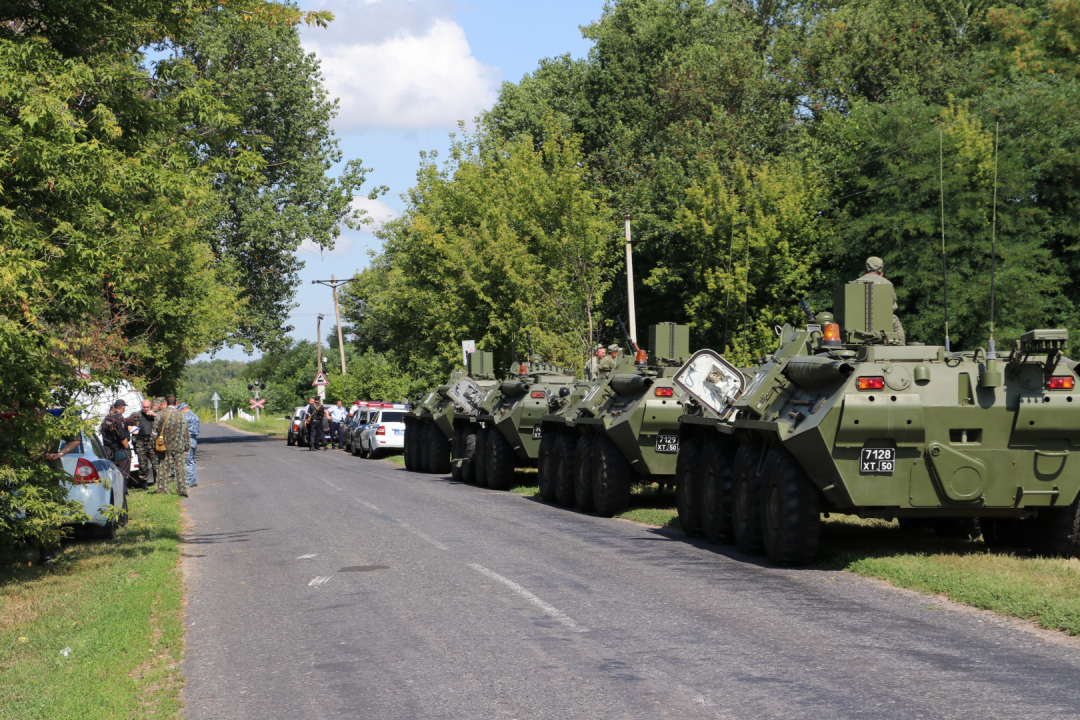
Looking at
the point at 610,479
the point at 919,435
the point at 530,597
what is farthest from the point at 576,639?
the point at 610,479

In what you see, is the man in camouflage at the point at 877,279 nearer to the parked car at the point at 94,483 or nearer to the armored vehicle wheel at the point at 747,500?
the armored vehicle wheel at the point at 747,500

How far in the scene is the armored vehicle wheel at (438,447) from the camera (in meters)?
28.3

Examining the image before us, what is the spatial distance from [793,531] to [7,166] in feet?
25.5

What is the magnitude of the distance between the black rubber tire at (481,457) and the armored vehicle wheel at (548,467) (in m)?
3.36

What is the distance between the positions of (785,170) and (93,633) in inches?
1331

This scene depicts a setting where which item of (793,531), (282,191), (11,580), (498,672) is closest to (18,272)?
(11,580)

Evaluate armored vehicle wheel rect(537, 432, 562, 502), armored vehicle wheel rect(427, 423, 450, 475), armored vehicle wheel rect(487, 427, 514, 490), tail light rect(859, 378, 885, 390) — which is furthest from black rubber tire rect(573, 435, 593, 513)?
armored vehicle wheel rect(427, 423, 450, 475)

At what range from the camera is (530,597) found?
970 cm

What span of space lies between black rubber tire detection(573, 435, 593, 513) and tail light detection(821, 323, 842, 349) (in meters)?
6.23

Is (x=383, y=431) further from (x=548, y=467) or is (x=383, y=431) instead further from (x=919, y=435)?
(x=919, y=435)

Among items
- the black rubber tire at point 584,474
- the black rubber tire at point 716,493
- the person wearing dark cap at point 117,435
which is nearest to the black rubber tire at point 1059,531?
the black rubber tire at point 716,493

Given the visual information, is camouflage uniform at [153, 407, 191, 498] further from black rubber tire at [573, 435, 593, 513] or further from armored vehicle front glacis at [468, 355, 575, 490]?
black rubber tire at [573, 435, 593, 513]

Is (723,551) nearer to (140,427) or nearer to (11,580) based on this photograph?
(11,580)

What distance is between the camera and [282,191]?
49000mm
